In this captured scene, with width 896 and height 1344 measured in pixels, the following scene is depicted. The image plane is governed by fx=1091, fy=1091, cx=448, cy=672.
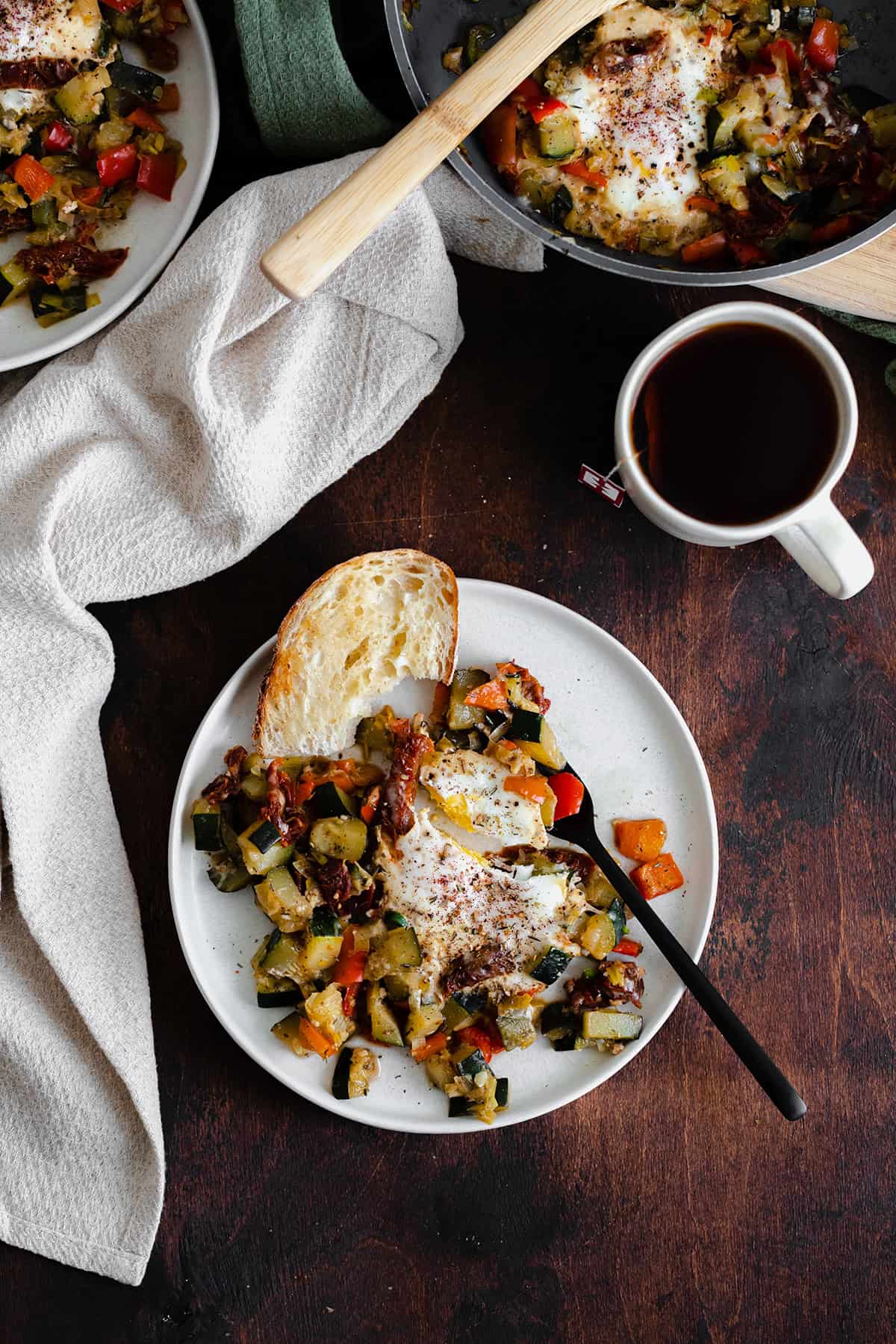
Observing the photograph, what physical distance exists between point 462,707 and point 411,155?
0.96 m

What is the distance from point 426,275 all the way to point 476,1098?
154cm

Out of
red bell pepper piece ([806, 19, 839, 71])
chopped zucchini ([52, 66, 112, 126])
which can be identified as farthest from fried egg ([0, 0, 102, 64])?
red bell pepper piece ([806, 19, 839, 71])

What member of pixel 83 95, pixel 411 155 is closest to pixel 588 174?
pixel 411 155

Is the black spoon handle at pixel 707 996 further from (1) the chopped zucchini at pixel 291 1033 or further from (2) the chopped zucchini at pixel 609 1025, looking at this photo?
(1) the chopped zucchini at pixel 291 1033

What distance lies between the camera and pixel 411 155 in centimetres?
157

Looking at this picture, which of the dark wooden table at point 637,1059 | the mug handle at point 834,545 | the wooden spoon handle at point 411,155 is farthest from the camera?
the dark wooden table at point 637,1059

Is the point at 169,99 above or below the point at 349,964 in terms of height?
above

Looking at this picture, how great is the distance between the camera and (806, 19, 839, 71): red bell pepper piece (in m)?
1.80

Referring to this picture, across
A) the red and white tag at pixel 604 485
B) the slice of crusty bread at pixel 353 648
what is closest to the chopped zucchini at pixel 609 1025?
the slice of crusty bread at pixel 353 648

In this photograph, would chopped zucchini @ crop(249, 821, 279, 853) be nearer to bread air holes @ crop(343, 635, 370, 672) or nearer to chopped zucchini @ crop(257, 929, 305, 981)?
chopped zucchini @ crop(257, 929, 305, 981)

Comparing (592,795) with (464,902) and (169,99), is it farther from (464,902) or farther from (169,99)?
(169,99)

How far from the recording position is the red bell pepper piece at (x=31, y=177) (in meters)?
1.93

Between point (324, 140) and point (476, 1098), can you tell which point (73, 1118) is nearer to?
point (476, 1098)

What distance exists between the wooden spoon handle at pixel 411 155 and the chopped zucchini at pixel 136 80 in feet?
1.99
